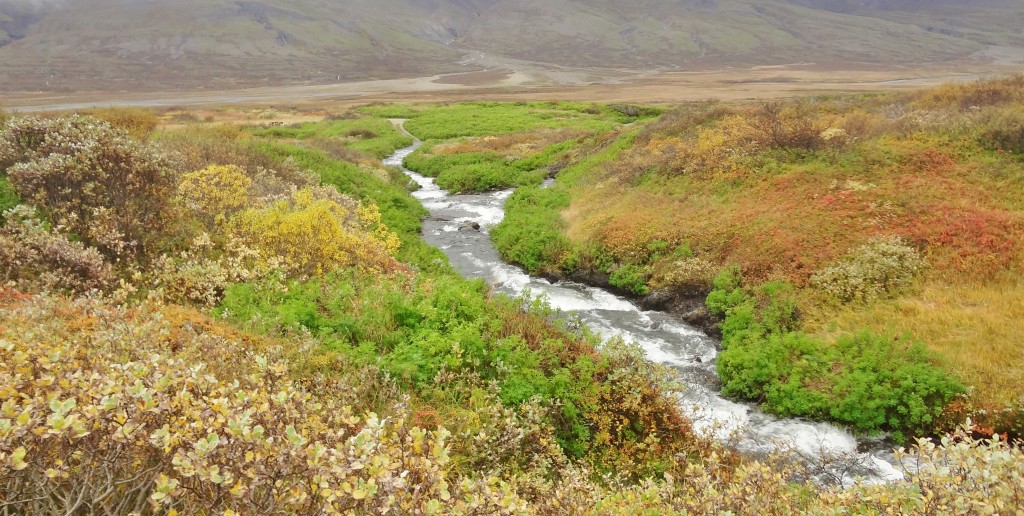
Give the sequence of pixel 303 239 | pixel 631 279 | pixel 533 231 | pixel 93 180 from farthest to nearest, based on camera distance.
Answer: pixel 533 231
pixel 631 279
pixel 303 239
pixel 93 180

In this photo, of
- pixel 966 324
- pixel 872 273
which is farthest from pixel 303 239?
pixel 966 324

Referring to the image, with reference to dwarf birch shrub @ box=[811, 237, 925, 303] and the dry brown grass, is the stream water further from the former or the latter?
dwarf birch shrub @ box=[811, 237, 925, 303]

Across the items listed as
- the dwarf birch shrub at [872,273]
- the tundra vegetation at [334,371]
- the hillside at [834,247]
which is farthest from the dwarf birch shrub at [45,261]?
the dwarf birch shrub at [872,273]

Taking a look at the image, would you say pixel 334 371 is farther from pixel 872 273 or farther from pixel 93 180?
pixel 872 273

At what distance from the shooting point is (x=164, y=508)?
4.13m

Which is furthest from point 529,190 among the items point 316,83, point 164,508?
point 316,83

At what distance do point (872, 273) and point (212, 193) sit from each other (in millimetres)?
19337

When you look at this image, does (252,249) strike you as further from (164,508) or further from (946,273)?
(946,273)

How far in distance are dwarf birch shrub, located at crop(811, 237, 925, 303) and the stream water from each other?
12.9 ft

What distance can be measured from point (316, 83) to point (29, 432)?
18715cm

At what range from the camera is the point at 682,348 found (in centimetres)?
1531

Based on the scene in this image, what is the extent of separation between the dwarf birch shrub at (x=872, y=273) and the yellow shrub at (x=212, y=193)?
1747 cm

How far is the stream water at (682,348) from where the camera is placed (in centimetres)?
1058

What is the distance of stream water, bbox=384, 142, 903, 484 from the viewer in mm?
10578
